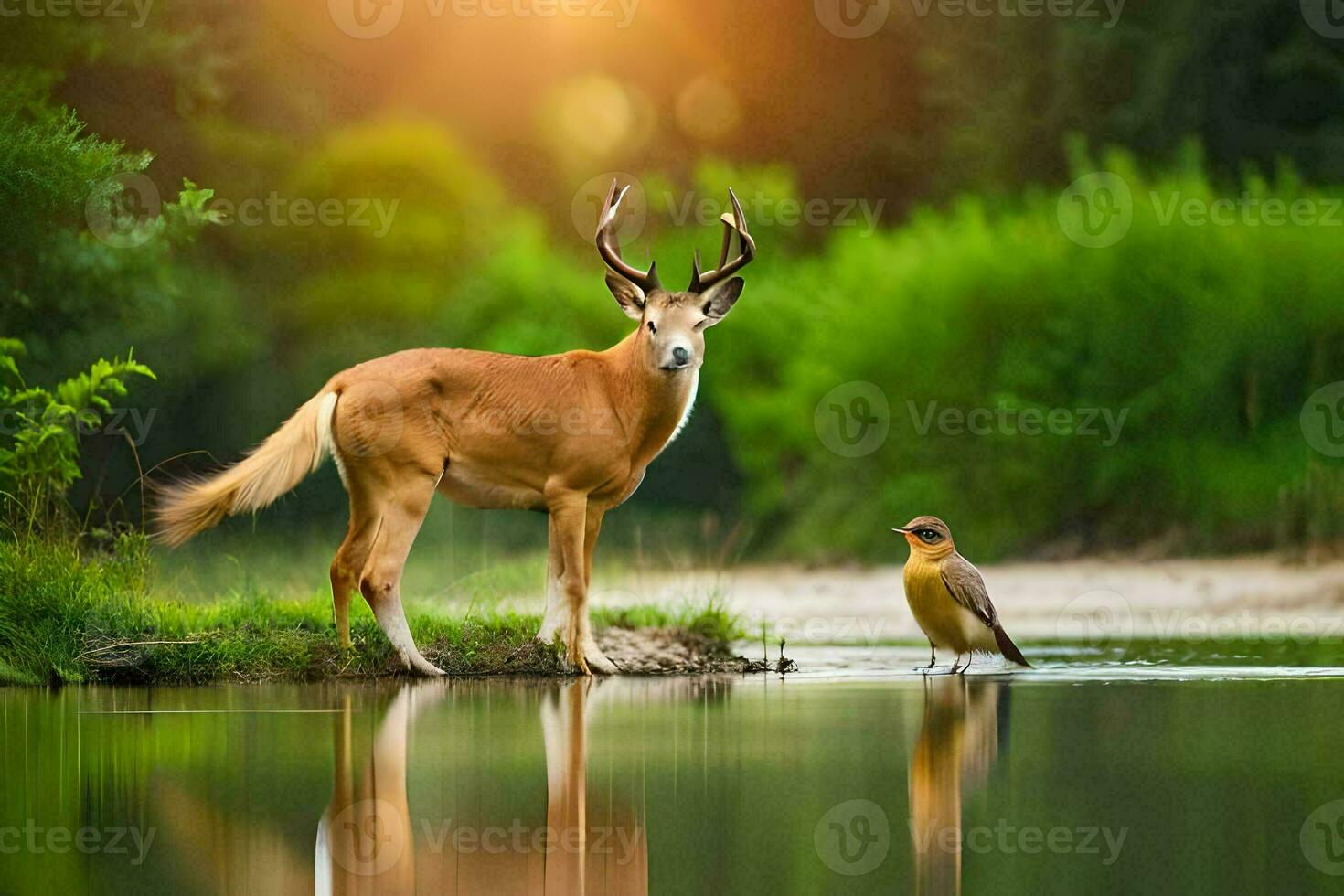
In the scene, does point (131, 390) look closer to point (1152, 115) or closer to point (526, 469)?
point (526, 469)

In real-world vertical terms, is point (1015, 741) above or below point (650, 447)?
below

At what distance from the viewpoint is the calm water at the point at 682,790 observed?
13.2ft

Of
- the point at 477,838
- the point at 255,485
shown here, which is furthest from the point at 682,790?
the point at 255,485

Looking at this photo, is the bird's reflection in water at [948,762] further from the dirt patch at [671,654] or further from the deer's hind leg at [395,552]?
the deer's hind leg at [395,552]

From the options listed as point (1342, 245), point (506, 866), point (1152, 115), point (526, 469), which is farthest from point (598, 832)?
point (1152, 115)

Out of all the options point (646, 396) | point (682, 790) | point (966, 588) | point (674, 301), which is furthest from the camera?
point (646, 396)

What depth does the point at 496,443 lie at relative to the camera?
346 inches

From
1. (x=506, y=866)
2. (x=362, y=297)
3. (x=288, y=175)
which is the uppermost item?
(x=288, y=175)

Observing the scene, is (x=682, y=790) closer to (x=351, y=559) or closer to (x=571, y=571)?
(x=571, y=571)

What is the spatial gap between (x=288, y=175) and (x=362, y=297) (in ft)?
4.39

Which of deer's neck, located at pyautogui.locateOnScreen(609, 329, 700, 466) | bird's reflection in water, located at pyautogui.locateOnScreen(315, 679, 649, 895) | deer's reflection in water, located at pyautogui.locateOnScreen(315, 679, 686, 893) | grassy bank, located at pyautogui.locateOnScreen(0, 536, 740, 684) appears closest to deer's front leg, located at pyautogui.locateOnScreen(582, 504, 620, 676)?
grassy bank, located at pyautogui.locateOnScreen(0, 536, 740, 684)

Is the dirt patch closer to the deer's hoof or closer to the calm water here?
the deer's hoof

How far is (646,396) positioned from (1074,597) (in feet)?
14.4

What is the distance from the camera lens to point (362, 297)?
47.6ft
